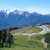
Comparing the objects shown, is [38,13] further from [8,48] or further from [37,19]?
[8,48]

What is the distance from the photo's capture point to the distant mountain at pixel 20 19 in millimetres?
10156

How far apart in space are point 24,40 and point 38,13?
2.52 ft

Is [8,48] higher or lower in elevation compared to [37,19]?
lower

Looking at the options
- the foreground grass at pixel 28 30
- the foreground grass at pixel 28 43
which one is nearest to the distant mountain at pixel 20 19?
the foreground grass at pixel 28 30

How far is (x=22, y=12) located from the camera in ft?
33.9

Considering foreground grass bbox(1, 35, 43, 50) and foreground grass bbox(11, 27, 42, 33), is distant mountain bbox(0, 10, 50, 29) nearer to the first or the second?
foreground grass bbox(11, 27, 42, 33)

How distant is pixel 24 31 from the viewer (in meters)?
10.3

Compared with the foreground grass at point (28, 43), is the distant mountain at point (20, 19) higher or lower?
higher

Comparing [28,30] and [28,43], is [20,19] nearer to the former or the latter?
[28,30]

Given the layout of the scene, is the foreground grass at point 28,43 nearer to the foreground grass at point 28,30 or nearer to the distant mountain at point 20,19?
the foreground grass at point 28,30

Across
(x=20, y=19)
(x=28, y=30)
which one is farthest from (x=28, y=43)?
(x=20, y=19)

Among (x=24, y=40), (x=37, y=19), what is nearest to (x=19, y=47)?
(x=24, y=40)

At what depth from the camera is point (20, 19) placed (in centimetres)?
1017

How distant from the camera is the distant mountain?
33.3 ft
